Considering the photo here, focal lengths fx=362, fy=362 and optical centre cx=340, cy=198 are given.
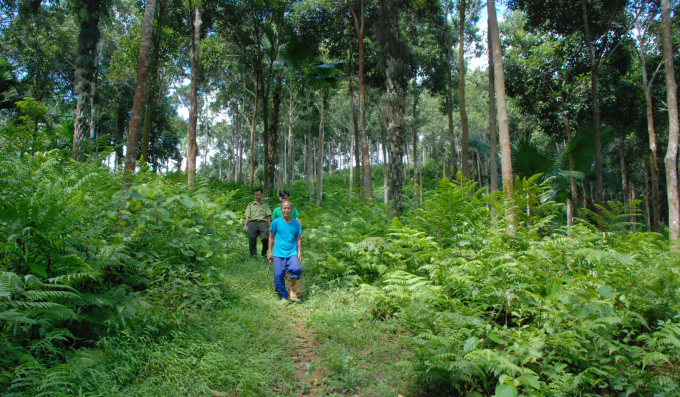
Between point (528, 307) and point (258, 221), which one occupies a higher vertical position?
point (258, 221)

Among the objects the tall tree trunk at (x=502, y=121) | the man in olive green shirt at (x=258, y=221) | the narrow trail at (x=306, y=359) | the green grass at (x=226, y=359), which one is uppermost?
the tall tree trunk at (x=502, y=121)

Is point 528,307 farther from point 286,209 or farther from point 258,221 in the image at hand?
point 258,221

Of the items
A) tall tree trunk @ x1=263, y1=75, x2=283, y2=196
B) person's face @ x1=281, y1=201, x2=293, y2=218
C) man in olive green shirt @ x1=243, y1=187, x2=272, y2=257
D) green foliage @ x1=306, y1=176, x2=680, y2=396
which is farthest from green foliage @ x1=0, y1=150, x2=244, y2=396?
tall tree trunk @ x1=263, y1=75, x2=283, y2=196

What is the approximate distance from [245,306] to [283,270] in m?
0.93

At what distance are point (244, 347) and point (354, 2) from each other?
16.1 metres

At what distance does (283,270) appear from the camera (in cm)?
605

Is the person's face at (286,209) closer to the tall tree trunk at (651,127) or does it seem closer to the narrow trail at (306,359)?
the narrow trail at (306,359)

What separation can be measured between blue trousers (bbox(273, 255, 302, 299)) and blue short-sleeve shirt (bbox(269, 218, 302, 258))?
9cm

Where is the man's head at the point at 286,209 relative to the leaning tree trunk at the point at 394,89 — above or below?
below

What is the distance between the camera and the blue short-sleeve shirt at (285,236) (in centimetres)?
611

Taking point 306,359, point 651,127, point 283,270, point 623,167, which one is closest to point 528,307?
point 306,359

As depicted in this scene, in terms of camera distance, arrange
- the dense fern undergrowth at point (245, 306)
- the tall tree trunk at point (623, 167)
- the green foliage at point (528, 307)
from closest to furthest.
→ 1. the dense fern undergrowth at point (245, 306)
2. the green foliage at point (528, 307)
3. the tall tree trunk at point (623, 167)

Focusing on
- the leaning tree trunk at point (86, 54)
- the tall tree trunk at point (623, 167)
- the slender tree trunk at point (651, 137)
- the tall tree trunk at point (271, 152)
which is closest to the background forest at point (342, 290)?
the slender tree trunk at point (651, 137)

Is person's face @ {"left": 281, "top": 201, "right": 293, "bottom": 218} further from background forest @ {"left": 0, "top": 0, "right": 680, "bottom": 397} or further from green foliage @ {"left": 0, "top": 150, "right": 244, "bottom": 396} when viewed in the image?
green foliage @ {"left": 0, "top": 150, "right": 244, "bottom": 396}
